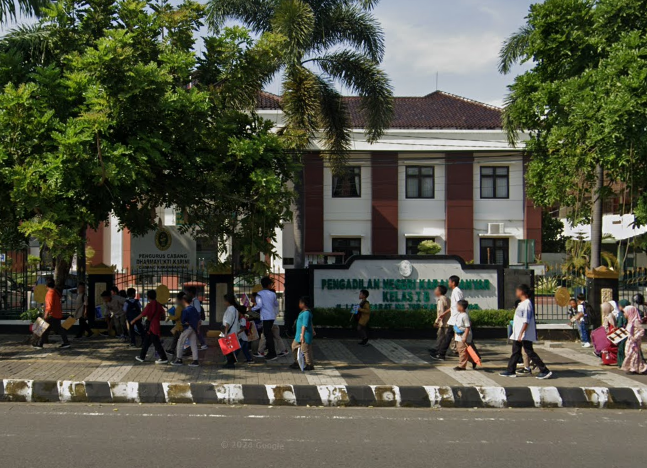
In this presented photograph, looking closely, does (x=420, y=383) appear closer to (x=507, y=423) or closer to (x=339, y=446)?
(x=507, y=423)

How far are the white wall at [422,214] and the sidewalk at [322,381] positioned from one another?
1923cm

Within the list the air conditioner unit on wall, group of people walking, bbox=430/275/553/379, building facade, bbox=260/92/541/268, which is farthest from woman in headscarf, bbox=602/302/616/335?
the air conditioner unit on wall

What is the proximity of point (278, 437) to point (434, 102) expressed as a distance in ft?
101

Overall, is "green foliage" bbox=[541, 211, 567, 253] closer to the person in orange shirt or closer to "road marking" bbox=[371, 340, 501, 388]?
"road marking" bbox=[371, 340, 501, 388]

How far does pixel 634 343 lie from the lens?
11922 mm

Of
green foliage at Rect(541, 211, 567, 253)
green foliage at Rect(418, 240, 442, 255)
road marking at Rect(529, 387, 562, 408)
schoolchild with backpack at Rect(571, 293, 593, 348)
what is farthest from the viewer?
green foliage at Rect(541, 211, 567, 253)

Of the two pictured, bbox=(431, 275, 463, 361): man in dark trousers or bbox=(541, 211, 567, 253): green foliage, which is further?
bbox=(541, 211, 567, 253): green foliage

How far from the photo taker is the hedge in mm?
16156

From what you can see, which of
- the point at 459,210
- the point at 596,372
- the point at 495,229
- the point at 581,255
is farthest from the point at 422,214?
the point at 596,372

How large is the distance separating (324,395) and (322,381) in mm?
930

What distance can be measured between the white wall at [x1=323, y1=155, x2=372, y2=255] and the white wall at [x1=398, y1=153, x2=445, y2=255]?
158 cm

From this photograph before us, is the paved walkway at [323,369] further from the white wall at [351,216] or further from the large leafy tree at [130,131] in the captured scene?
the white wall at [351,216]

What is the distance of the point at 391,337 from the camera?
646 inches

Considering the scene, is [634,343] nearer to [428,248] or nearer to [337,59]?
[337,59]
